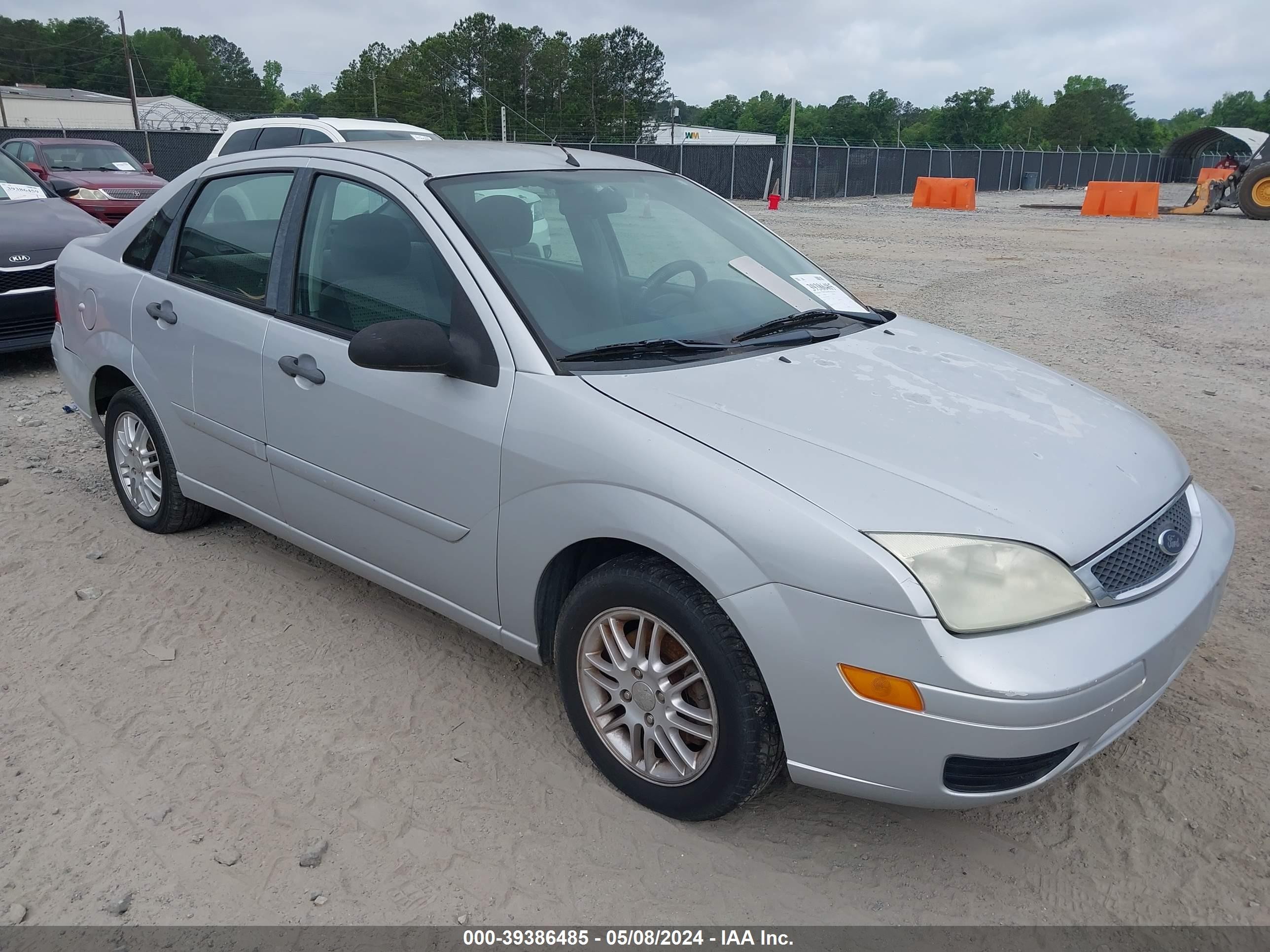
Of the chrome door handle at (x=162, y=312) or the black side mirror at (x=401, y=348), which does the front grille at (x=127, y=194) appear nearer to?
the chrome door handle at (x=162, y=312)

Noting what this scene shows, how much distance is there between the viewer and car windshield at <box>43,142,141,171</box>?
14.6 meters

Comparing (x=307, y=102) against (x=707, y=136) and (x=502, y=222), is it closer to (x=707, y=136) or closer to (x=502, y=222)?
(x=707, y=136)

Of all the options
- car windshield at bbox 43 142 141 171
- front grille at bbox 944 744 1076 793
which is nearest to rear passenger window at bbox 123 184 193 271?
front grille at bbox 944 744 1076 793

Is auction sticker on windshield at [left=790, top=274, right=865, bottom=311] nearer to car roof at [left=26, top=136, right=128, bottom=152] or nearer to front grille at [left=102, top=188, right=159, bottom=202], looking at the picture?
front grille at [left=102, top=188, right=159, bottom=202]

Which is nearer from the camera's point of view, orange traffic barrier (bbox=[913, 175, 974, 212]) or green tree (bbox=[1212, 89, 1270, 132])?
orange traffic barrier (bbox=[913, 175, 974, 212])

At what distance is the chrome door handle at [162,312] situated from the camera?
3.84 meters

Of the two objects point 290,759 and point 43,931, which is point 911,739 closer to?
point 290,759

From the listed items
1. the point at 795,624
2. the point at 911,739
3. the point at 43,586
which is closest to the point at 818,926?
the point at 911,739

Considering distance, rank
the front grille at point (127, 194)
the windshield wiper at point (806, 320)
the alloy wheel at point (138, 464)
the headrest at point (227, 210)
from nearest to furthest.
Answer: the windshield wiper at point (806, 320)
the headrest at point (227, 210)
the alloy wheel at point (138, 464)
the front grille at point (127, 194)

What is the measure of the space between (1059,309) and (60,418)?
9.16 m

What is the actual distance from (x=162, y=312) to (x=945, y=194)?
28.0 metres

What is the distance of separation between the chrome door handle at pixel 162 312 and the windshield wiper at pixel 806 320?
2.28 meters

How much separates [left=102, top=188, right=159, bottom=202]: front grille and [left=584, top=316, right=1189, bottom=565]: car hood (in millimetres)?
12937

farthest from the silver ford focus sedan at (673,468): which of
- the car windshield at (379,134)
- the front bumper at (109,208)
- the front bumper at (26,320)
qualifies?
the front bumper at (109,208)
